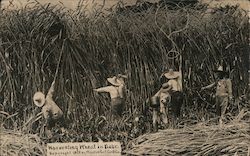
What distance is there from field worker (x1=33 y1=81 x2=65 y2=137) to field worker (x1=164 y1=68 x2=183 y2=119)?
33 centimetres

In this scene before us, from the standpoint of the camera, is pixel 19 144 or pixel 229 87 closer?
pixel 19 144

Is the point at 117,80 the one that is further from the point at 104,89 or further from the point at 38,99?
the point at 38,99

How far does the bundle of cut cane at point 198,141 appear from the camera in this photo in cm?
137

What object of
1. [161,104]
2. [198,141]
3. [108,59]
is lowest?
[198,141]

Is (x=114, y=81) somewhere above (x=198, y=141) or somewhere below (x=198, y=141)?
above

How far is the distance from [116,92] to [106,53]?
0.39 ft

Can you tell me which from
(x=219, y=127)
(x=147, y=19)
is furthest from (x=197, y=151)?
(x=147, y=19)

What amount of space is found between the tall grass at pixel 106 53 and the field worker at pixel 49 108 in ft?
0.06

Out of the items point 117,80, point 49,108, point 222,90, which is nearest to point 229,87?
point 222,90

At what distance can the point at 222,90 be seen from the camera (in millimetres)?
1437

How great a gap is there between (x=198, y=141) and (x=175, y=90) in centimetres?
17

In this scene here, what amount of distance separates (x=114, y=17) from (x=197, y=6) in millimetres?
258

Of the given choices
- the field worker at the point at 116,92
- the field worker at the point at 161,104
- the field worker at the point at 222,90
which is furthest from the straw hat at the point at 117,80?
the field worker at the point at 222,90

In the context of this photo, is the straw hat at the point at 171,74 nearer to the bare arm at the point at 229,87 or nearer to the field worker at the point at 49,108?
the bare arm at the point at 229,87
